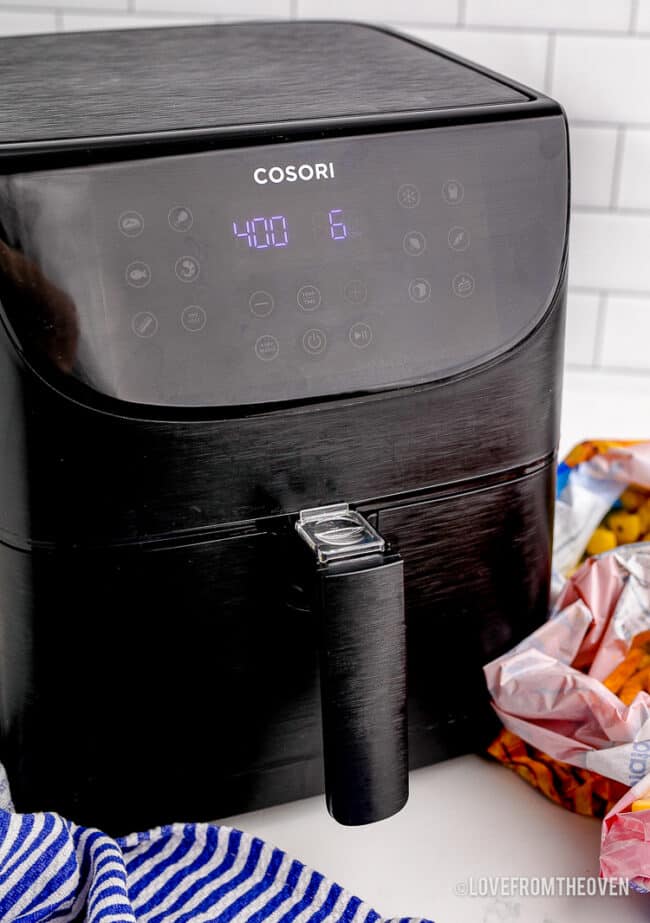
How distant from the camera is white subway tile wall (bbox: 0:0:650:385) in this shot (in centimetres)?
105

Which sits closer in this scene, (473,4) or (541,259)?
(541,259)

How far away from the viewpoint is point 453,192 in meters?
0.62

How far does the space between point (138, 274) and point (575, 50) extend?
653 mm

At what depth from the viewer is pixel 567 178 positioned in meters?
0.65

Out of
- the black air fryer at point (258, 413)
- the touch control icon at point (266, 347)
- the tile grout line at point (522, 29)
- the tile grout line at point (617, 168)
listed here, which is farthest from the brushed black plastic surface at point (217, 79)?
the tile grout line at point (617, 168)

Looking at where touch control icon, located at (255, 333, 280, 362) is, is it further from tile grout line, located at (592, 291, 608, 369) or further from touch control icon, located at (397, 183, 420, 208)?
tile grout line, located at (592, 291, 608, 369)

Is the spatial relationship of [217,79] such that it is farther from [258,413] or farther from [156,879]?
[156,879]

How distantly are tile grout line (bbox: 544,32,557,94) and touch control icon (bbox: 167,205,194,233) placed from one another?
2.01 feet

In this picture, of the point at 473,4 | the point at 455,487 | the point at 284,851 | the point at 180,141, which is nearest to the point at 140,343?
the point at 180,141

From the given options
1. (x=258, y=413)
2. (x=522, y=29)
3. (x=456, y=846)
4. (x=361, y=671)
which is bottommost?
(x=456, y=846)

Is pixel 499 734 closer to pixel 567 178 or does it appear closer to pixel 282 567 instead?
pixel 282 567

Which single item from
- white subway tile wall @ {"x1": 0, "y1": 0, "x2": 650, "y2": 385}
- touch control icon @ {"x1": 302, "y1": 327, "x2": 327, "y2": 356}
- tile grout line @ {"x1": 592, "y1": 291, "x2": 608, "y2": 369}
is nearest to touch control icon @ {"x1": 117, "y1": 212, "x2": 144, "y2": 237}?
touch control icon @ {"x1": 302, "y1": 327, "x2": 327, "y2": 356}

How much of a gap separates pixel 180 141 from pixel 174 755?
356 mm

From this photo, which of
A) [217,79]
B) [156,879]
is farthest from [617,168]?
[156,879]
